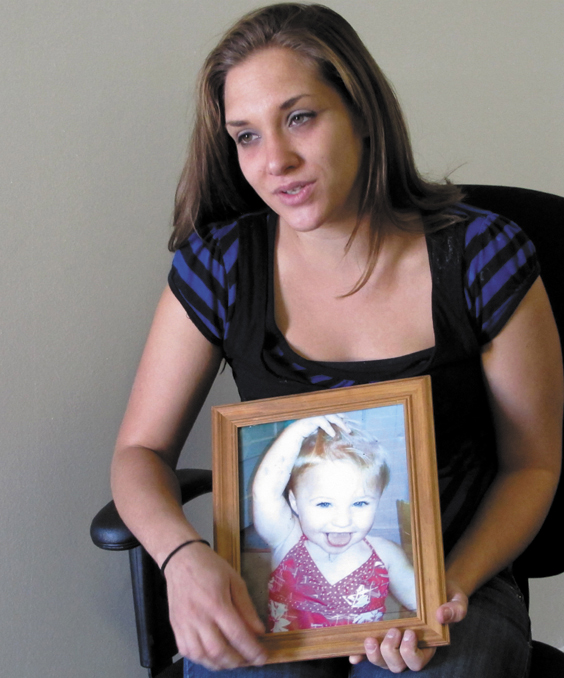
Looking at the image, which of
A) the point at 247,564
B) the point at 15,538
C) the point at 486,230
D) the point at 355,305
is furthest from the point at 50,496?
the point at 486,230

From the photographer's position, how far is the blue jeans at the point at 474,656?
0.91 m

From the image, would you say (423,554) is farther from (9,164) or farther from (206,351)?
(9,164)

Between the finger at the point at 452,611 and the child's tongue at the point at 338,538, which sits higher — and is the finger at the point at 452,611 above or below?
below

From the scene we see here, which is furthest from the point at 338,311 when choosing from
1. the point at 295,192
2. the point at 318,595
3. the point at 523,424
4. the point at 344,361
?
the point at 318,595

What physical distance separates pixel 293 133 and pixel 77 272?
50 centimetres

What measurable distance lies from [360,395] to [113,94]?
766mm

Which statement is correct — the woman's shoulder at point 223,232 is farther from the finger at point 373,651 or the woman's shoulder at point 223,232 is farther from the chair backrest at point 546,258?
the finger at point 373,651

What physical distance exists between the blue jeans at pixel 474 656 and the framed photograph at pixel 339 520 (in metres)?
0.07

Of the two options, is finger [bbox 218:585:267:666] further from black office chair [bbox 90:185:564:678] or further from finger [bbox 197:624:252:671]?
black office chair [bbox 90:185:564:678]

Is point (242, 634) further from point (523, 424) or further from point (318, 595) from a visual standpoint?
point (523, 424)

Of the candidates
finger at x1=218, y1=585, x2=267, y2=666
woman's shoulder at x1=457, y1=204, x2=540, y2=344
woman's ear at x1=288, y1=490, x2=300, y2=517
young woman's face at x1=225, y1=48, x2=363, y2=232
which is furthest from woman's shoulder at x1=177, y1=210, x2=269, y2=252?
finger at x1=218, y1=585, x2=267, y2=666

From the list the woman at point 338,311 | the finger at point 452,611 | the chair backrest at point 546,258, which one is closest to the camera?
the finger at point 452,611

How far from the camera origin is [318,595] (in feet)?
2.92

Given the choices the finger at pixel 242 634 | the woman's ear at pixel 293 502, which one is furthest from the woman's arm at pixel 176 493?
the woman's ear at pixel 293 502
